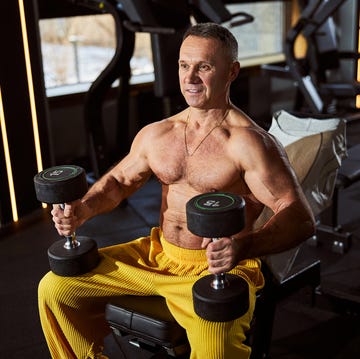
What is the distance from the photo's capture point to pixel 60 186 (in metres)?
1.50

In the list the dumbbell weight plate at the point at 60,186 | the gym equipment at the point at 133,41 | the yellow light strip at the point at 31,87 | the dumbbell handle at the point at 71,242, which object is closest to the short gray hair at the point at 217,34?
the dumbbell weight plate at the point at 60,186

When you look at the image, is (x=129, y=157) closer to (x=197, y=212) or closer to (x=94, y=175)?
(x=197, y=212)

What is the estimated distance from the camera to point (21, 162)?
3137mm

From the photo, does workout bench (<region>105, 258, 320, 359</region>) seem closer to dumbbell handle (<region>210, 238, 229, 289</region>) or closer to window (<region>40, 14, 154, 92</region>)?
dumbbell handle (<region>210, 238, 229, 289</region>)

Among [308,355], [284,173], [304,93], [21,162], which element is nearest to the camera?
[284,173]

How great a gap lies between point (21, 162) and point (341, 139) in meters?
1.79

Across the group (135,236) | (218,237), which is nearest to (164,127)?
(218,237)

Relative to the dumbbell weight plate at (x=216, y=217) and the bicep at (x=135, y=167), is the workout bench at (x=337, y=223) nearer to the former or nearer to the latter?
the bicep at (x=135, y=167)

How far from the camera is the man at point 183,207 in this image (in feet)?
4.71

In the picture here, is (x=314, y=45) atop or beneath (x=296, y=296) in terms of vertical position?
atop

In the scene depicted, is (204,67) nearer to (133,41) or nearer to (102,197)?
(102,197)

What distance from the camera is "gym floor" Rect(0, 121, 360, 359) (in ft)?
6.75

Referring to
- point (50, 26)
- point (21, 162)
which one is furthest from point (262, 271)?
point (50, 26)

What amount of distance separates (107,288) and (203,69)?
2.05ft
